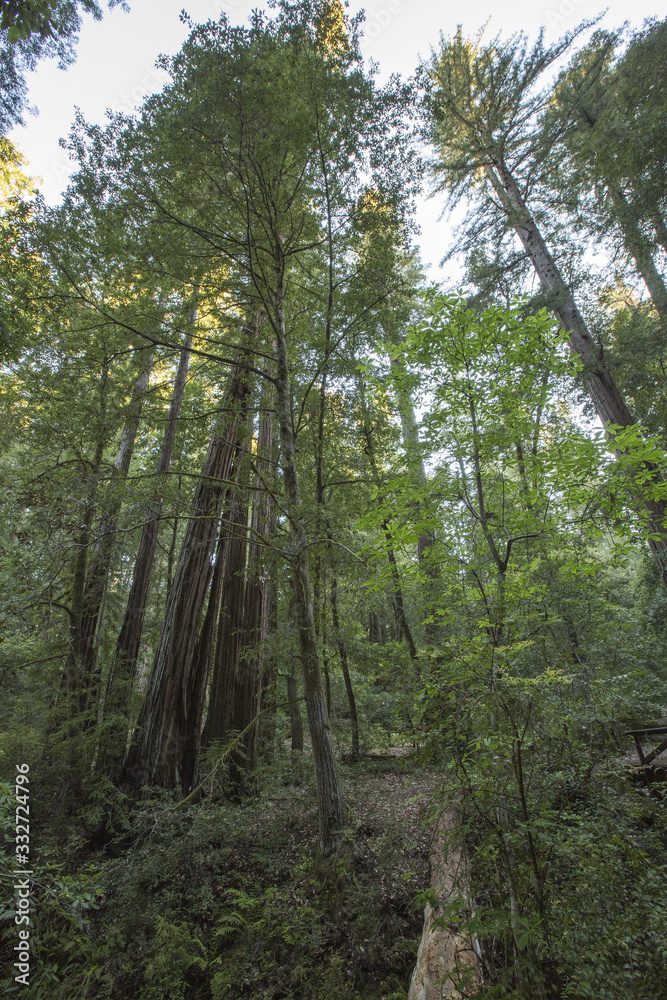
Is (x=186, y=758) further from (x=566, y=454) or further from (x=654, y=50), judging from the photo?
(x=654, y=50)

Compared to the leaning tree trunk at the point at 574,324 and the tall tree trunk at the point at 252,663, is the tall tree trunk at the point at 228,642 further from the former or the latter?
the leaning tree trunk at the point at 574,324

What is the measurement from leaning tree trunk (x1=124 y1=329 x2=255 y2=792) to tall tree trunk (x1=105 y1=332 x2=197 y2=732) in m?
0.62

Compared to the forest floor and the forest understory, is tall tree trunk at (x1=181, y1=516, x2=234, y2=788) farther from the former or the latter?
the forest floor

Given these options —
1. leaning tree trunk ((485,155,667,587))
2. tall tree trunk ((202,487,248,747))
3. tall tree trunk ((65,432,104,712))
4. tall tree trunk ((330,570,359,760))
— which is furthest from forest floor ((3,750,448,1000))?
leaning tree trunk ((485,155,667,587))

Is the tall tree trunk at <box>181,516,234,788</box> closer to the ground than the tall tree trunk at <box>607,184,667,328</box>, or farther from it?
closer to the ground

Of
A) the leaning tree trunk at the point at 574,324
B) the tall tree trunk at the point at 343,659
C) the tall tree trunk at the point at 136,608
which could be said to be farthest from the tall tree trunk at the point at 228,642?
the leaning tree trunk at the point at 574,324

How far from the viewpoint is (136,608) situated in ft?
24.4

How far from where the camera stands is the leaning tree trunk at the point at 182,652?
17.5ft

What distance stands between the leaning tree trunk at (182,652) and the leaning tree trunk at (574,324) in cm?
563

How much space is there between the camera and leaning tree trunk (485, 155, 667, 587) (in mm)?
6812

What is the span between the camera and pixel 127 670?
21.5 feet

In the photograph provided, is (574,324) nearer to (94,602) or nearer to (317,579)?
(317,579)

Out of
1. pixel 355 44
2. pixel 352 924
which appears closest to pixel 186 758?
pixel 352 924

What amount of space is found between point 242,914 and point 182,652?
308cm
